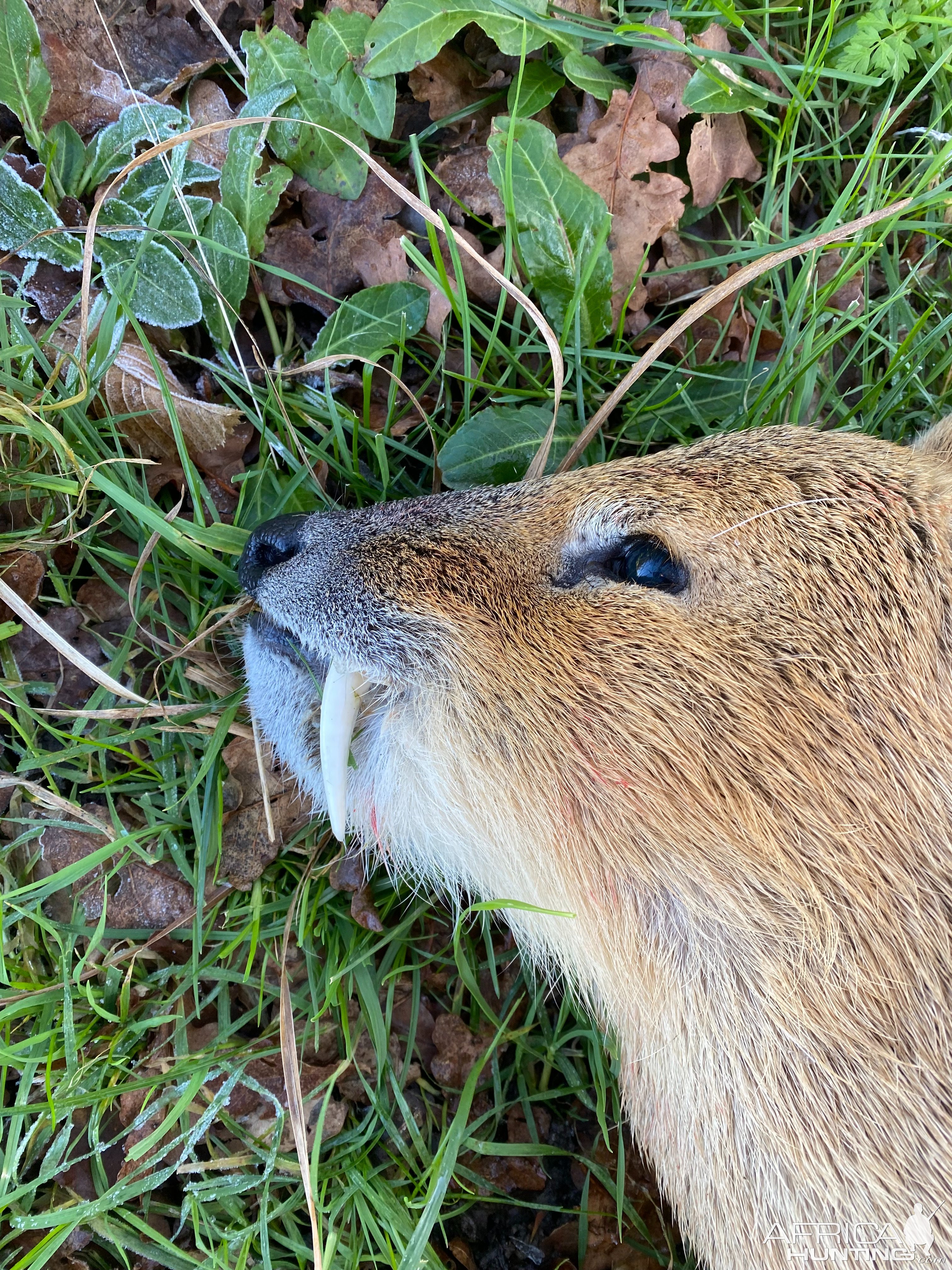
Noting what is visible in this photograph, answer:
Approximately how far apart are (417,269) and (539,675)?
200 centimetres

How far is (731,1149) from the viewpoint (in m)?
2.42

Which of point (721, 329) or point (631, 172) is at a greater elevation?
point (631, 172)

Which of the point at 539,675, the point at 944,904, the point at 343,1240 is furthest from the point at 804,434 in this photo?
the point at 343,1240

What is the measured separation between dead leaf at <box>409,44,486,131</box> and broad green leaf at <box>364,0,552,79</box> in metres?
0.21

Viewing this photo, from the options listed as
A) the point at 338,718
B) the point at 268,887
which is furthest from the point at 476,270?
the point at 268,887

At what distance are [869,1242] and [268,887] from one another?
208cm

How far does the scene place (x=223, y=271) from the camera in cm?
329

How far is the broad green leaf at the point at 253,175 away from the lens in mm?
3277

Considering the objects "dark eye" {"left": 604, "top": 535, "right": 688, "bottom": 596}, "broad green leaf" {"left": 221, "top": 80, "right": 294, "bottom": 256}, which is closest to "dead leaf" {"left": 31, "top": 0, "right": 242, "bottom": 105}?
"broad green leaf" {"left": 221, "top": 80, "right": 294, "bottom": 256}

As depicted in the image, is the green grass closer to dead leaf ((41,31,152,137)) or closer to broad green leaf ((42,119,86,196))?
broad green leaf ((42,119,86,196))

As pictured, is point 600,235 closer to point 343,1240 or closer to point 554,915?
point 554,915

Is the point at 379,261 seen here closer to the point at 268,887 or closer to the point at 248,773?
the point at 248,773

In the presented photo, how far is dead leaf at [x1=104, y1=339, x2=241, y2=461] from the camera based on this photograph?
10.6 ft

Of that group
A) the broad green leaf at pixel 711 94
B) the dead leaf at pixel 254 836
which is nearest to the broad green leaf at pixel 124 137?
the broad green leaf at pixel 711 94
